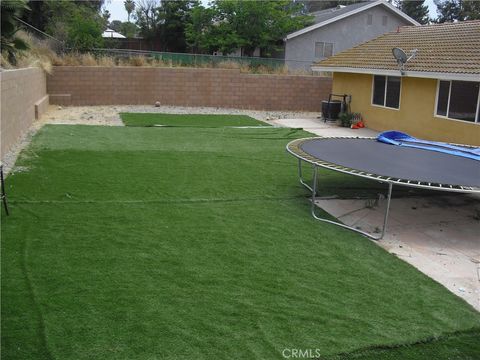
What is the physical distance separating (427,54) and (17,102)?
8868 millimetres

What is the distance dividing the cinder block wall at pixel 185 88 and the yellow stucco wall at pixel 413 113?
8.63 feet

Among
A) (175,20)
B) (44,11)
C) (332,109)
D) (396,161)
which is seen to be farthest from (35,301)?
(175,20)

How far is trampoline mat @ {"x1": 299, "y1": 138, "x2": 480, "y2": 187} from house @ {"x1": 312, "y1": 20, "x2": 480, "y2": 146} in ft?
11.3

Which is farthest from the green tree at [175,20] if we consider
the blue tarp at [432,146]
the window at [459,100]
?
the blue tarp at [432,146]

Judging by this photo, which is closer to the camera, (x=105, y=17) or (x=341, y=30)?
(x=341, y=30)

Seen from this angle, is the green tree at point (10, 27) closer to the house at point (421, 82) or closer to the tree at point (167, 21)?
the house at point (421, 82)

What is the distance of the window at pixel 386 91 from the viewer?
12281 millimetres

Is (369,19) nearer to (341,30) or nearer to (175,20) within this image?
(341,30)

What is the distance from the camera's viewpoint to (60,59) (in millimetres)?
15648

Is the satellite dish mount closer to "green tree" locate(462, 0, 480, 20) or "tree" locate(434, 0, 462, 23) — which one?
"green tree" locate(462, 0, 480, 20)

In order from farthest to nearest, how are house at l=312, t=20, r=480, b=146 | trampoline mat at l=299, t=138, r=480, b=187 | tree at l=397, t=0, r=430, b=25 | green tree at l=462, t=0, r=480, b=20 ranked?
tree at l=397, t=0, r=430, b=25, green tree at l=462, t=0, r=480, b=20, house at l=312, t=20, r=480, b=146, trampoline mat at l=299, t=138, r=480, b=187

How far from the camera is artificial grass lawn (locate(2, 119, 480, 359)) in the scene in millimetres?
2945

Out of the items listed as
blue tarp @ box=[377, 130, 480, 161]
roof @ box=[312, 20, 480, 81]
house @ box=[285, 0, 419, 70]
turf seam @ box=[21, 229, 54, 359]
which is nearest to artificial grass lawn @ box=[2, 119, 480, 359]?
turf seam @ box=[21, 229, 54, 359]

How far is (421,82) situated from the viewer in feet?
36.8
